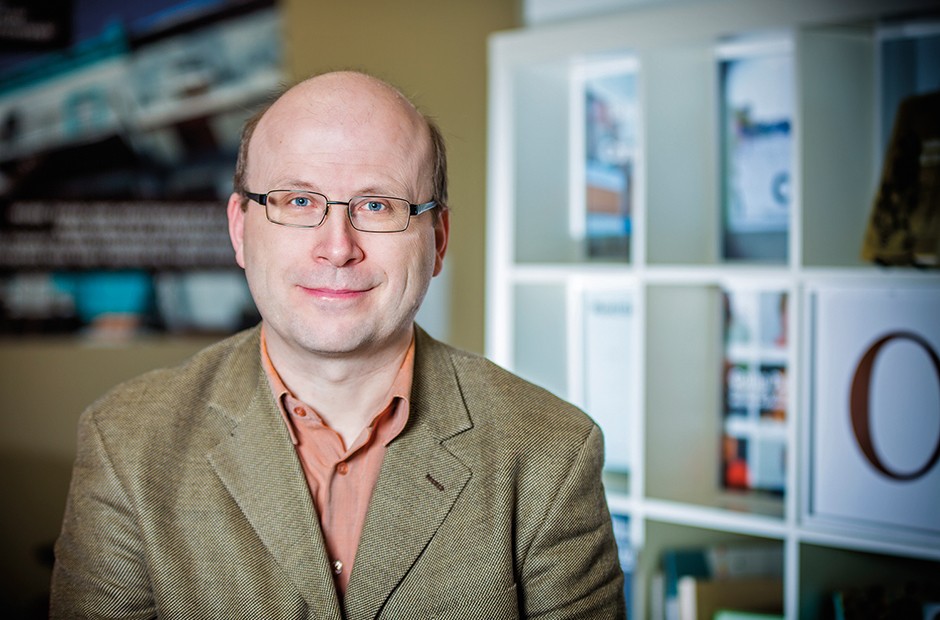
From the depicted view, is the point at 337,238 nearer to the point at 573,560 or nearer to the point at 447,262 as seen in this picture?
the point at 573,560

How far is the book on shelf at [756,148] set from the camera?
78.7 inches

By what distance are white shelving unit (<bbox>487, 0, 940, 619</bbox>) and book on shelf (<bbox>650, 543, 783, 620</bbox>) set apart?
3 centimetres

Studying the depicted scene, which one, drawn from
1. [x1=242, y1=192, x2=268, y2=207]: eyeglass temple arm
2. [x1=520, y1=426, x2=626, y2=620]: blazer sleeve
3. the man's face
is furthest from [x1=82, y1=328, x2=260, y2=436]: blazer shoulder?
[x1=520, y1=426, x2=626, y2=620]: blazer sleeve

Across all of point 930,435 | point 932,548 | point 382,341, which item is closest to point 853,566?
point 932,548

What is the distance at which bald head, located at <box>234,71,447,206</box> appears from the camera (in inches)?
48.3

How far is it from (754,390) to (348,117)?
1.34 metres

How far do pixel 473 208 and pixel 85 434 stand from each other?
6.13 feet

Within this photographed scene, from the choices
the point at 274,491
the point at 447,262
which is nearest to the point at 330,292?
the point at 274,491

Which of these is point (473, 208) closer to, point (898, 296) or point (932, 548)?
point (898, 296)

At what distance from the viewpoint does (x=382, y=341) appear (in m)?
1.27

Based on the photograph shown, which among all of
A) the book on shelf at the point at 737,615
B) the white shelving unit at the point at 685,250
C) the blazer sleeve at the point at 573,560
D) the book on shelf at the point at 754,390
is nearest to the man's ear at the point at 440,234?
the blazer sleeve at the point at 573,560

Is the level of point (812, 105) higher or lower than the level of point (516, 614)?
higher

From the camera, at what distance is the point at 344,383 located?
4.26 ft

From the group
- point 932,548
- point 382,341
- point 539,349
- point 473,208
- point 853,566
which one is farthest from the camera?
point 473,208
